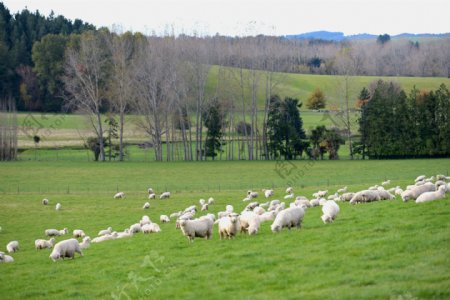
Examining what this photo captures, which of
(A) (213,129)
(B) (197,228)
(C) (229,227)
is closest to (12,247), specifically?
(B) (197,228)

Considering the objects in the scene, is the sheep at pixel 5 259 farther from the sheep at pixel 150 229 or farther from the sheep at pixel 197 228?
the sheep at pixel 197 228

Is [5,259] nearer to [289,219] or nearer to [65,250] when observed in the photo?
[65,250]

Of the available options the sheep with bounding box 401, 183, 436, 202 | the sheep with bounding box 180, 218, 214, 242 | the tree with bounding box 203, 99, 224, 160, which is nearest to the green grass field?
the sheep with bounding box 180, 218, 214, 242

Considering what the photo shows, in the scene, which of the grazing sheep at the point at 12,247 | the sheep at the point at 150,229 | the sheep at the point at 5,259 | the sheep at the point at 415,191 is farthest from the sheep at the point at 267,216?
the grazing sheep at the point at 12,247

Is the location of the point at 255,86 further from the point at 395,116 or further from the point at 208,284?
the point at 208,284

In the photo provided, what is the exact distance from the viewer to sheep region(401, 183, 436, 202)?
23636 millimetres

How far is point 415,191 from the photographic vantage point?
24.0m

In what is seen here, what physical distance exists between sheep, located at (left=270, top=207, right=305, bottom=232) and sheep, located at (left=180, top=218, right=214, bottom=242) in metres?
2.16

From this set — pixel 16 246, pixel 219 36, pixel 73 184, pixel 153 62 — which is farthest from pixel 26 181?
pixel 219 36

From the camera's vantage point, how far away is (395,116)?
83.8m

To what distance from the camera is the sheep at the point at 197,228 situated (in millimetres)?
21281

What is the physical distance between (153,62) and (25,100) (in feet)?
151

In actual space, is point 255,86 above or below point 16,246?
above

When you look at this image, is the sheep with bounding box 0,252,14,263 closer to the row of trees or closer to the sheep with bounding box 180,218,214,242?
the sheep with bounding box 180,218,214,242
